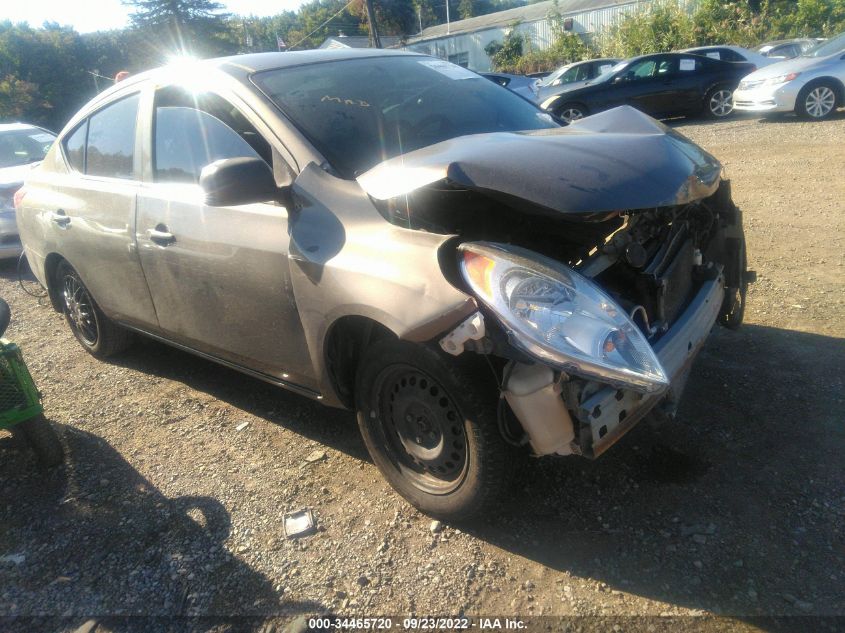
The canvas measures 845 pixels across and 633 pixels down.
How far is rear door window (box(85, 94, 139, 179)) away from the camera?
3746 mm

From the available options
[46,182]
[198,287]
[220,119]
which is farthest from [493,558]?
[46,182]

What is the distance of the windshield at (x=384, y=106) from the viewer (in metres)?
2.90

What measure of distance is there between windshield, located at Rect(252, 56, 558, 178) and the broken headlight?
89cm

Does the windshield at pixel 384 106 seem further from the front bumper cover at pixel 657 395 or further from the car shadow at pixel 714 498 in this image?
the car shadow at pixel 714 498

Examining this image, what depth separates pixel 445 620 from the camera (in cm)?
226

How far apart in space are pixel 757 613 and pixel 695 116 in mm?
13873

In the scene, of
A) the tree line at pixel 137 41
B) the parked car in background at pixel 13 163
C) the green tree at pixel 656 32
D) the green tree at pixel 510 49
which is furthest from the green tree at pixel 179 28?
the parked car in background at pixel 13 163

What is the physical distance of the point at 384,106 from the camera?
3.18m

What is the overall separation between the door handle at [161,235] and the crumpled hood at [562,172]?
1.27 m

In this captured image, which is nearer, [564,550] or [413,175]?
[413,175]

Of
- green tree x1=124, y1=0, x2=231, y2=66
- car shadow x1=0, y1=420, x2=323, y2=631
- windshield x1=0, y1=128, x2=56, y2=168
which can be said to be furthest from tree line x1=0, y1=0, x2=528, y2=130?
car shadow x1=0, y1=420, x2=323, y2=631

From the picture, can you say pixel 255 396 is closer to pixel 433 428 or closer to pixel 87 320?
pixel 87 320

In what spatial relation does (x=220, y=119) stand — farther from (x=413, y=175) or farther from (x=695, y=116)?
(x=695, y=116)

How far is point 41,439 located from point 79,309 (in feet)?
4.84
